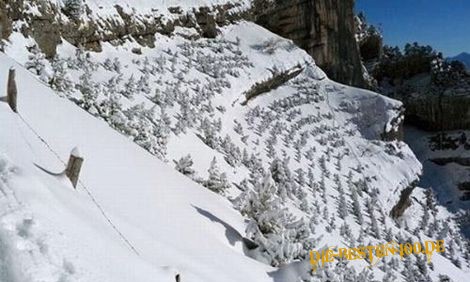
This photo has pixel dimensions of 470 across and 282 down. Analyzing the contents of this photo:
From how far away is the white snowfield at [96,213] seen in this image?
4.26m

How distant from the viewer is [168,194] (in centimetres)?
983

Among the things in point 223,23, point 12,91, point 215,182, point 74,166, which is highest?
point 223,23

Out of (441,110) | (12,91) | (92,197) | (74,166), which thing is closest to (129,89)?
(12,91)

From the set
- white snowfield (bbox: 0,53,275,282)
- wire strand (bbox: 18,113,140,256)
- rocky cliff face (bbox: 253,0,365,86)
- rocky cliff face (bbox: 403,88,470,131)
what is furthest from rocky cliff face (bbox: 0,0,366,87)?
rocky cliff face (bbox: 403,88,470,131)

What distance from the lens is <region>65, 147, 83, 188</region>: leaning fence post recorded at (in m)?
6.65

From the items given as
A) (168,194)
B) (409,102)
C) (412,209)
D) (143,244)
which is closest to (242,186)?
(168,194)

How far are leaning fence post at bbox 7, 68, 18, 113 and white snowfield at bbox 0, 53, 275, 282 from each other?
295 mm

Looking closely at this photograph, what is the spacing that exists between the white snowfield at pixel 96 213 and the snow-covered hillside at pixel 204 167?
29mm

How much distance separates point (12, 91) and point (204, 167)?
984 centimetres

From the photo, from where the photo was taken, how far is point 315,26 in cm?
4347

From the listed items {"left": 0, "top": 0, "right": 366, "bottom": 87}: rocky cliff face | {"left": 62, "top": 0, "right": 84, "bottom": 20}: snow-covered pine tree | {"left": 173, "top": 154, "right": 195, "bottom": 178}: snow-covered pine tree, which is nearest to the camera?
{"left": 173, "top": 154, "right": 195, "bottom": 178}: snow-covered pine tree

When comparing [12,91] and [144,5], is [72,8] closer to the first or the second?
[144,5]

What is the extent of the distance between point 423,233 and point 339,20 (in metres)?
23.2

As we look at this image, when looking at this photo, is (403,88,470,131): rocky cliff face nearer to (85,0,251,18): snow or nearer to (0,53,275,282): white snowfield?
(85,0,251,18): snow
